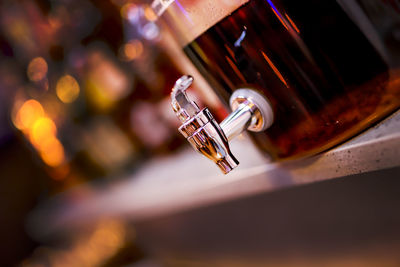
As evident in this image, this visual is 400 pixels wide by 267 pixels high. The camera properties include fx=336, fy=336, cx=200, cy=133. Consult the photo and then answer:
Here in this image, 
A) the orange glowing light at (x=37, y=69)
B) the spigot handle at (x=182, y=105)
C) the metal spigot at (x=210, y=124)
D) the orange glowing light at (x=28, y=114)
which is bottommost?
the metal spigot at (x=210, y=124)

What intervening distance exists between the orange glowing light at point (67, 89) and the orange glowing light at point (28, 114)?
0.18m

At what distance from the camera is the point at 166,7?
14.7 inches

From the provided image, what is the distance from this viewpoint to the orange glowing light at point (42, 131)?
144 cm

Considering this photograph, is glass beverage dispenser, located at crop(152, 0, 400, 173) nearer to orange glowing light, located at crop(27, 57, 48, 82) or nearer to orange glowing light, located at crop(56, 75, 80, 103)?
orange glowing light, located at crop(56, 75, 80, 103)

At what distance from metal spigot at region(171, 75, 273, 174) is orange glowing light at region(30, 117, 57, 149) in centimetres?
125

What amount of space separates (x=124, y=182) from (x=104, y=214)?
15 cm

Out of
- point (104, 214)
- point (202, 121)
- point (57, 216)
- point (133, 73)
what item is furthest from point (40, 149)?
point (202, 121)

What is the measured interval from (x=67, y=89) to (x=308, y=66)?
1186 millimetres

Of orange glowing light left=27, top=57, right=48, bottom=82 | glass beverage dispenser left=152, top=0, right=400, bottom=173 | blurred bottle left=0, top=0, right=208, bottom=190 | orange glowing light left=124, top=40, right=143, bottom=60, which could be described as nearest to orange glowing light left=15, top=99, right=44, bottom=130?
blurred bottle left=0, top=0, right=208, bottom=190

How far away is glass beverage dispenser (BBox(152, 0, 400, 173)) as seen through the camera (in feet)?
1.02

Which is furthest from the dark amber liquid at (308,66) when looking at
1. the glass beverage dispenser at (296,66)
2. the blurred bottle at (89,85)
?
the blurred bottle at (89,85)

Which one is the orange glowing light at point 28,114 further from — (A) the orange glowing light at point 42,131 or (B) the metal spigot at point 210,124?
(B) the metal spigot at point 210,124

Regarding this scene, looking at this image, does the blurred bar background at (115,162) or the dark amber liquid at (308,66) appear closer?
the dark amber liquid at (308,66)

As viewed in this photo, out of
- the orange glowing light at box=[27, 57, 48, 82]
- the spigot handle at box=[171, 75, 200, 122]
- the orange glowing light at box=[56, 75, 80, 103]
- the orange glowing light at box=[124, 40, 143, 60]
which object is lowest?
the spigot handle at box=[171, 75, 200, 122]
